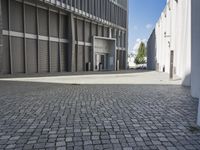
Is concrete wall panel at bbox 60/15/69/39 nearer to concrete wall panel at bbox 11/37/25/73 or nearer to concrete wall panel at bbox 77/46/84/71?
concrete wall panel at bbox 77/46/84/71

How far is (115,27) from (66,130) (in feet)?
126

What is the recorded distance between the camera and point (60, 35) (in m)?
29.0

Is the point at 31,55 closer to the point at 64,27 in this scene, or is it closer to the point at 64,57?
the point at 64,57

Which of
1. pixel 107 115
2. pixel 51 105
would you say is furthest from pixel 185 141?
pixel 51 105

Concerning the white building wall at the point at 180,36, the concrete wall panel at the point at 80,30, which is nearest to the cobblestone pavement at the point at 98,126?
the white building wall at the point at 180,36

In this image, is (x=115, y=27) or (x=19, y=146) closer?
(x=19, y=146)

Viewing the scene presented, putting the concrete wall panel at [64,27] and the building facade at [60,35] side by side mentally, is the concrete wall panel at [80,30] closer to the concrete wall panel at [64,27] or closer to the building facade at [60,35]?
the building facade at [60,35]

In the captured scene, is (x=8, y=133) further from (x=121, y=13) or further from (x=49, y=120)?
(x=121, y=13)

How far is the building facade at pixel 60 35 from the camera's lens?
72.3ft

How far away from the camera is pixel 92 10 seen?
33250 mm

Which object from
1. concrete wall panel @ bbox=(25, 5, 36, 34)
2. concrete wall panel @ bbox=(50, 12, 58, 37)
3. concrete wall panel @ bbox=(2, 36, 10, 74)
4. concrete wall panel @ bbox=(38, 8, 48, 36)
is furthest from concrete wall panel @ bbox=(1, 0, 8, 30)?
concrete wall panel @ bbox=(50, 12, 58, 37)

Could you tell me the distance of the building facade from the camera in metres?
22.0

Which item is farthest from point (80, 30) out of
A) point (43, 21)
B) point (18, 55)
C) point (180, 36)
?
point (180, 36)

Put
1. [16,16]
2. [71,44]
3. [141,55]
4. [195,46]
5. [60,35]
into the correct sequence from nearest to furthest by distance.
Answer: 1. [195,46]
2. [16,16]
3. [60,35]
4. [71,44]
5. [141,55]
